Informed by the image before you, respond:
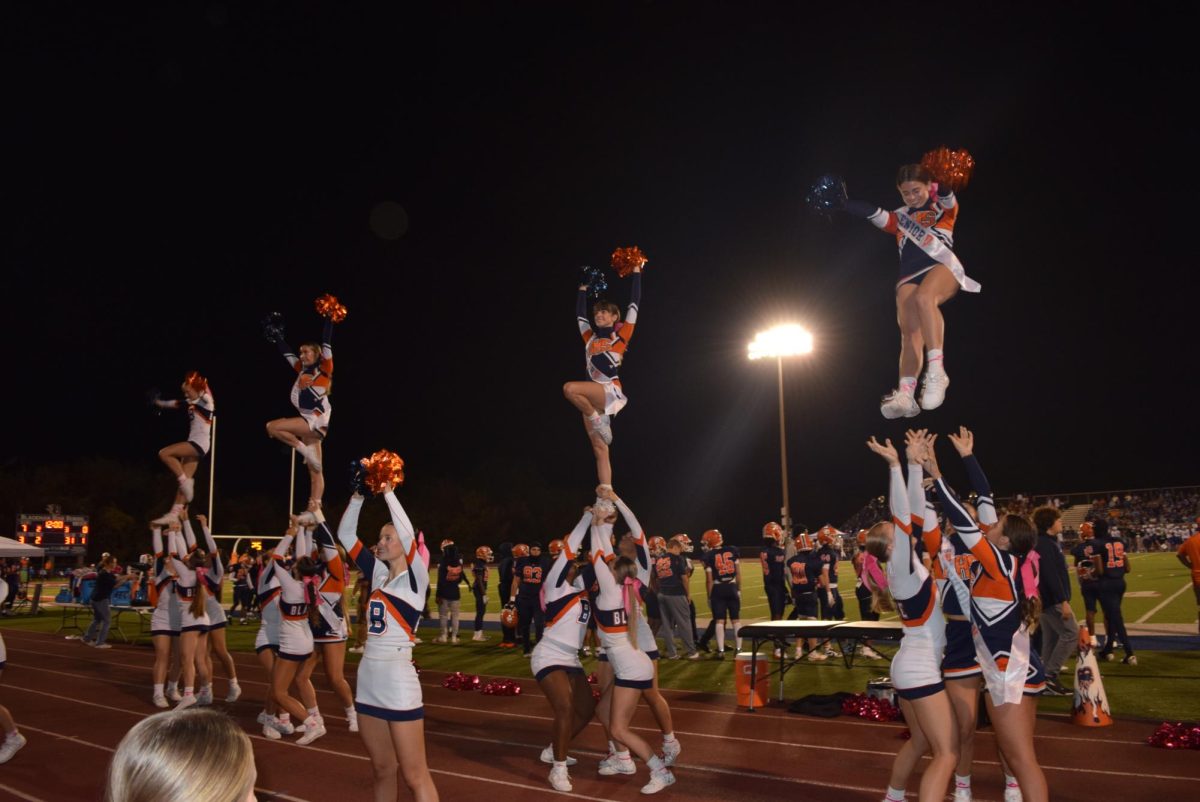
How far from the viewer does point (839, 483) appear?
230 feet

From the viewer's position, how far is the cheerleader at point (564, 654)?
7379 mm

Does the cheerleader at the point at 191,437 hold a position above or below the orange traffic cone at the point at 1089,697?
above

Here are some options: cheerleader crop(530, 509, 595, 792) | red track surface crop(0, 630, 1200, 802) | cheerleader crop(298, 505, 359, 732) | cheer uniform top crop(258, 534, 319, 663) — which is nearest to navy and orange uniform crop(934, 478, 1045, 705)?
red track surface crop(0, 630, 1200, 802)

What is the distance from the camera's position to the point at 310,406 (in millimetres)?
8734

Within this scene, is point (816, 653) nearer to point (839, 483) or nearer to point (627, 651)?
point (627, 651)

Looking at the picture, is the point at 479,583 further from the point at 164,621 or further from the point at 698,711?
the point at 698,711

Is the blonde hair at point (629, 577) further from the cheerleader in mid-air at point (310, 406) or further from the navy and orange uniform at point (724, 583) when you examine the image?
the navy and orange uniform at point (724, 583)

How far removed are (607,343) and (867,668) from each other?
8.88 meters

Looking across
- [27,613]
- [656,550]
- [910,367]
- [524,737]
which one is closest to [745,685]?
[524,737]

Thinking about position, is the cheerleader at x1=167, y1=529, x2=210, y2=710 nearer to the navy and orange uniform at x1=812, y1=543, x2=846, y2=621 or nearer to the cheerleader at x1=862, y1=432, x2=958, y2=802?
the cheerleader at x1=862, y1=432, x2=958, y2=802

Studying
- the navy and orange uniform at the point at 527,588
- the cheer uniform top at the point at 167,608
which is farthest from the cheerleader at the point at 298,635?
the navy and orange uniform at the point at 527,588

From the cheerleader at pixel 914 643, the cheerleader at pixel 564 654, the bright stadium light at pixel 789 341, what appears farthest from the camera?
the bright stadium light at pixel 789 341

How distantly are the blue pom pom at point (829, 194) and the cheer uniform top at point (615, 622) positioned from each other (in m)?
3.73

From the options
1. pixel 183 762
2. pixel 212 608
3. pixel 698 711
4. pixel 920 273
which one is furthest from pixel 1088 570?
pixel 183 762
